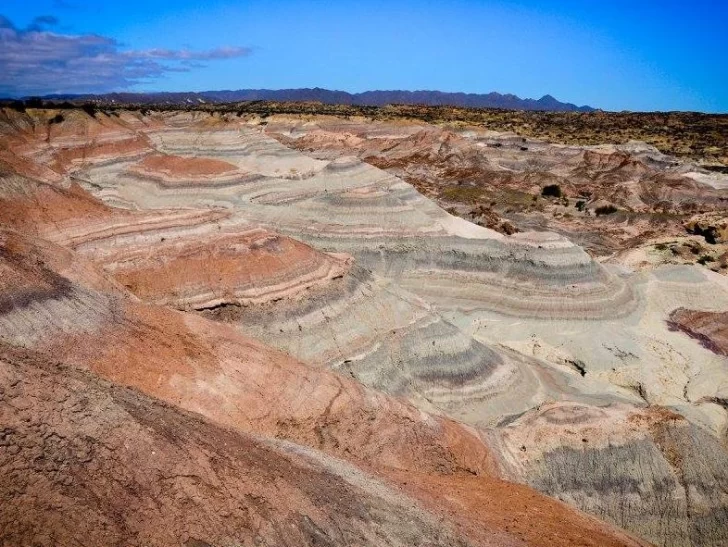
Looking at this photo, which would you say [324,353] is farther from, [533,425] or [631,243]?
[631,243]

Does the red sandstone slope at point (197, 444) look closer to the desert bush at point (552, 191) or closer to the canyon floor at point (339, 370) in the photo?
the canyon floor at point (339, 370)

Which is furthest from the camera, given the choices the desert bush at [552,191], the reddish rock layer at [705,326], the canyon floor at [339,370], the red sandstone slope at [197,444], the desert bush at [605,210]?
the desert bush at [552,191]

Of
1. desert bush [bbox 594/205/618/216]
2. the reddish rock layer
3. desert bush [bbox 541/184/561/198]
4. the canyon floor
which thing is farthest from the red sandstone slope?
desert bush [bbox 541/184/561/198]

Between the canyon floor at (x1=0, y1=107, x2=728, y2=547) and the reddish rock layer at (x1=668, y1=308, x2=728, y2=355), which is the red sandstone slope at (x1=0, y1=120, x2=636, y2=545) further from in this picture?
the reddish rock layer at (x1=668, y1=308, x2=728, y2=355)

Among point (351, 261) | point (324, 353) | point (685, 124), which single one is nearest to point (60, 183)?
point (351, 261)

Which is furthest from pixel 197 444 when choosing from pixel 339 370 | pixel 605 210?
pixel 605 210

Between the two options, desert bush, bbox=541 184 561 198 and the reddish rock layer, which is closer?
the reddish rock layer

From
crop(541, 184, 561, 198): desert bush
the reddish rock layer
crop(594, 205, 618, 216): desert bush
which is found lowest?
the reddish rock layer

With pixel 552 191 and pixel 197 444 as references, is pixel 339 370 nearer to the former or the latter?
pixel 197 444

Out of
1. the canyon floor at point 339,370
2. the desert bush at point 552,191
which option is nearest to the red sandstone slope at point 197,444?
the canyon floor at point 339,370
